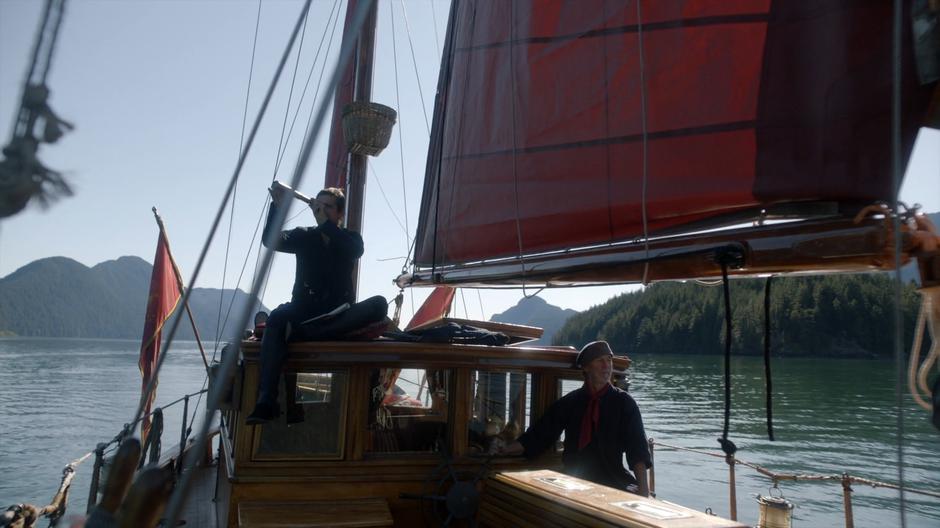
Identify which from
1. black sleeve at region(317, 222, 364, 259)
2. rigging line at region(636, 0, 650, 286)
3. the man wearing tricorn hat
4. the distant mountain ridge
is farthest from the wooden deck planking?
rigging line at region(636, 0, 650, 286)

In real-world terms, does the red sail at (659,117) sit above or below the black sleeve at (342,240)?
above

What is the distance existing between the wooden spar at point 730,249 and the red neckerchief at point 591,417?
2.27 ft

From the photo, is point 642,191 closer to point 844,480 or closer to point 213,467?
point 844,480

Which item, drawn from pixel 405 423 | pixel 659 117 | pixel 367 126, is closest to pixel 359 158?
pixel 367 126

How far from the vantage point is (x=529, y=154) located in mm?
4465

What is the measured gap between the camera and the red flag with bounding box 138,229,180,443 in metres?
9.62

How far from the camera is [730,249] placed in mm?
3262

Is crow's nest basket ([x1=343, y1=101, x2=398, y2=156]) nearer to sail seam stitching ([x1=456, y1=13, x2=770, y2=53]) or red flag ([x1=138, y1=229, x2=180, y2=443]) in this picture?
red flag ([x1=138, y1=229, x2=180, y2=443])

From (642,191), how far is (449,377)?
Answer: 166 cm

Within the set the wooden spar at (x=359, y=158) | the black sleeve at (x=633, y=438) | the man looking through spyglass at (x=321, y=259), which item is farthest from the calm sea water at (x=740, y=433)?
the wooden spar at (x=359, y=158)

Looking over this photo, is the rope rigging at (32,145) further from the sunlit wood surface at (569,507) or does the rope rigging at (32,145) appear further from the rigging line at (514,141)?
the rigging line at (514,141)

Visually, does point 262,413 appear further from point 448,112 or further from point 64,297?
point 64,297

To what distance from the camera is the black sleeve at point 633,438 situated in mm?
3990

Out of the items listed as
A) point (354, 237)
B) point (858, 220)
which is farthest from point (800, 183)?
point (354, 237)
